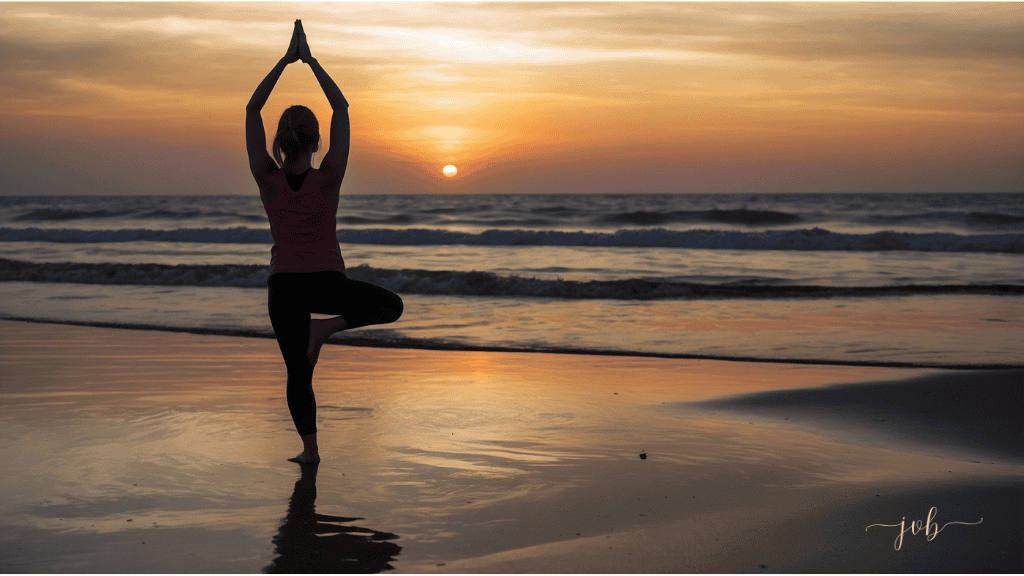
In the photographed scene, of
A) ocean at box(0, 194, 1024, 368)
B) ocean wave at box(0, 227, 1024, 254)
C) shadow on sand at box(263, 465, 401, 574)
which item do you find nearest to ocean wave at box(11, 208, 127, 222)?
ocean wave at box(0, 227, 1024, 254)

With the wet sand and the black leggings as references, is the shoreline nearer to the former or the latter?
the wet sand

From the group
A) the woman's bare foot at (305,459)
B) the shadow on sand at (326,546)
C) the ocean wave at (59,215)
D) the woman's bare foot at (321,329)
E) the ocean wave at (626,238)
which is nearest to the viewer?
the shadow on sand at (326,546)

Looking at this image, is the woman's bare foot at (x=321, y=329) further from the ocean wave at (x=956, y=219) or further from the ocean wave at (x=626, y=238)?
the ocean wave at (x=956, y=219)

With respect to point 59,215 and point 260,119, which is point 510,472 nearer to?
point 260,119

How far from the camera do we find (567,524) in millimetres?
3297

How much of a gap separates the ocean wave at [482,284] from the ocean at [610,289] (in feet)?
0.14

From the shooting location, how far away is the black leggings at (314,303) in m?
3.89

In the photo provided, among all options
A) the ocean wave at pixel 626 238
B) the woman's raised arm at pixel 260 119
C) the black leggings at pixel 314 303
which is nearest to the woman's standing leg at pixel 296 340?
the black leggings at pixel 314 303

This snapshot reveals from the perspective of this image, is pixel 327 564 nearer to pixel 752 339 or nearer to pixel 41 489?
pixel 41 489

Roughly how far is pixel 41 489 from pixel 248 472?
0.86 metres

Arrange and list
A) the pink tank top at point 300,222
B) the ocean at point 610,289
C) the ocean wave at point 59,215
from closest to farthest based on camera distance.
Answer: the pink tank top at point 300,222, the ocean at point 610,289, the ocean wave at point 59,215

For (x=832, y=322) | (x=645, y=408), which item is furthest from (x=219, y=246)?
(x=645, y=408)

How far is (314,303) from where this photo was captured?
154 inches

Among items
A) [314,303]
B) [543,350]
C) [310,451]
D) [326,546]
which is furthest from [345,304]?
[543,350]
